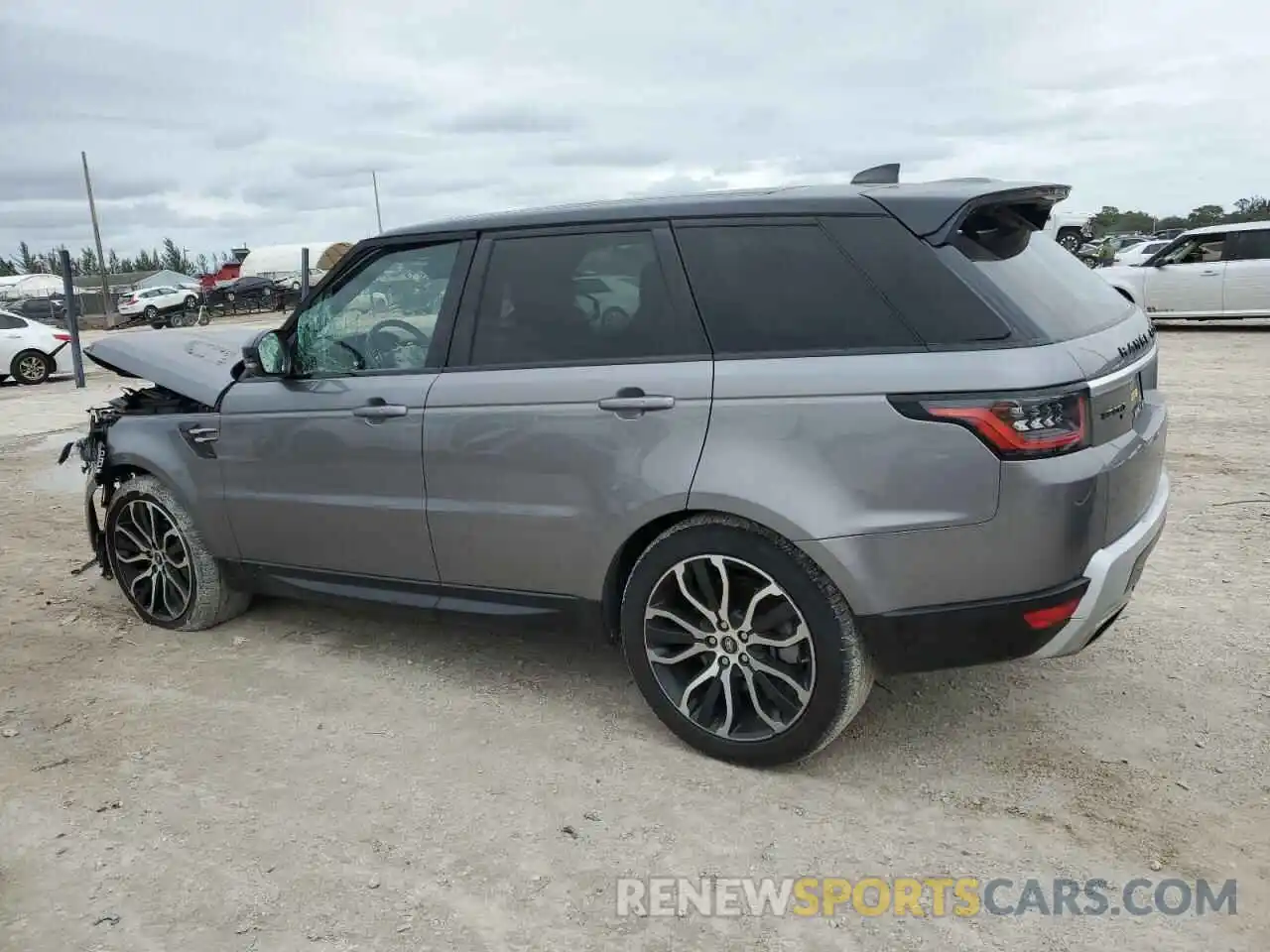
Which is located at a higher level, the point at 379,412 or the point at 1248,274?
the point at 379,412

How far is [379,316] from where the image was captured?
3.98 meters

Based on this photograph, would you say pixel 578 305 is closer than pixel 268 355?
Yes

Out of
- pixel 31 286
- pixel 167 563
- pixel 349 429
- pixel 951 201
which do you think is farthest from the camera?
pixel 31 286

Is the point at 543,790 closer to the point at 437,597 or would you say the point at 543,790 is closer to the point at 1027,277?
the point at 437,597

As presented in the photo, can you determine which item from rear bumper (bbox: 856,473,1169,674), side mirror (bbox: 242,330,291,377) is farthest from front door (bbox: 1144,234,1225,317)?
side mirror (bbox: 242,330,291,377)

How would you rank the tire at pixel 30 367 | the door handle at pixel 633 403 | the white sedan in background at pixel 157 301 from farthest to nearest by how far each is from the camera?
the white sedan in background at pixel 157 301 < the tire at pixel 30 367 < the door handle at pixel 633 403

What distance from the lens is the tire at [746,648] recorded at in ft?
9.87

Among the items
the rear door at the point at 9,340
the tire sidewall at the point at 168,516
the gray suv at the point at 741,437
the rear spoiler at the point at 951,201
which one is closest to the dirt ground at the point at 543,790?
the tire sidewall at the point at 168,516

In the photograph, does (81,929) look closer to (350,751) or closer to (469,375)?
(350,751)

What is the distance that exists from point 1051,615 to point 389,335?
2534 mm

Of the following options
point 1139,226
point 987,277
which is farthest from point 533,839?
point 1139,226

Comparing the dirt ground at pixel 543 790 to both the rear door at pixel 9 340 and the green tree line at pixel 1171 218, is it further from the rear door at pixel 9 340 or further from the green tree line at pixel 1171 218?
the green tree line at pixel 1171 218

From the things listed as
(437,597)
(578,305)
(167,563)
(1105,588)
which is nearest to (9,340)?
(167,563)

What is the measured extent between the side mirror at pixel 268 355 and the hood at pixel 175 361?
22 cm
